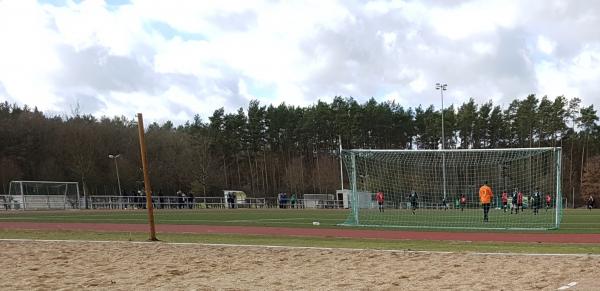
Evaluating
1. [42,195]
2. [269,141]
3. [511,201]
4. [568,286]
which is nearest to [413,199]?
[511,201]

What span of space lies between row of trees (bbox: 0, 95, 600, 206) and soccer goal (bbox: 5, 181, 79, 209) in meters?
23.8

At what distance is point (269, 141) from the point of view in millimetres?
103062

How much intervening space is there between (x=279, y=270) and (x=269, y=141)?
93.3 metres

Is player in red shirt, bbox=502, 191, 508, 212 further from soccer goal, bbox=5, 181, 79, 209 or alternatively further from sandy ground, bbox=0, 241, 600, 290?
soccer goal, bbox=5, 181, 79, 209

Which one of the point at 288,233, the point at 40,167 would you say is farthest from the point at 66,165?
the point at 288,233

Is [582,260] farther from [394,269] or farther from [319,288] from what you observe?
[319,288]

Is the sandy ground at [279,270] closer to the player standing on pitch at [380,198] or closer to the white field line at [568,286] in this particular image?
the white field line at [568,286]

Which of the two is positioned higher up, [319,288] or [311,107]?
[311,107]

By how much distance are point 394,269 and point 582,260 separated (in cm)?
325

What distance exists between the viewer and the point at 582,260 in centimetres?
1026

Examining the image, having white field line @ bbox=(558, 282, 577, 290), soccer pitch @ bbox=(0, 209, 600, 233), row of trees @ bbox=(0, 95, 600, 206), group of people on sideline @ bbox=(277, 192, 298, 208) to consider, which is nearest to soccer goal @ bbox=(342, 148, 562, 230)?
soccer pitch @ bbox=(0, 209, 600, 233)

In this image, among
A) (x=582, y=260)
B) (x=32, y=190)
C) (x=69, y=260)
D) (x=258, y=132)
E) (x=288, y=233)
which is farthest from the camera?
(x=258, y=132)

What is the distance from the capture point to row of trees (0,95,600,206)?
80.2 metres

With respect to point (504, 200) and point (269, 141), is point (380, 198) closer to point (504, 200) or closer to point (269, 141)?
point (504, 200)
